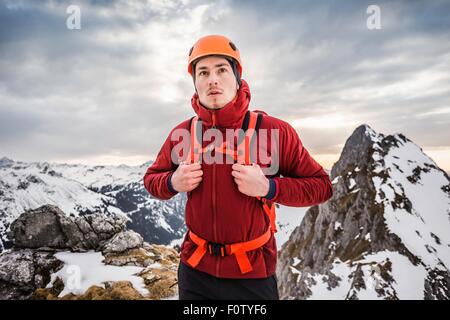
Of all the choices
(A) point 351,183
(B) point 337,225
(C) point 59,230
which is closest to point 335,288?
(B) point 337,225

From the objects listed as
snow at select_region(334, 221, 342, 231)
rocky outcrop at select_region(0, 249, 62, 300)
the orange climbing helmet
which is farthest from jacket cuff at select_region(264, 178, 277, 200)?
snow at select_region(334, 221, 342, 231)

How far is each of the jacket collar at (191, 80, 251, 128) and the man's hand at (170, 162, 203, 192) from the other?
694 mm

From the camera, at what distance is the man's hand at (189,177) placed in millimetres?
3682

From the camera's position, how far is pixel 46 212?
2252cm

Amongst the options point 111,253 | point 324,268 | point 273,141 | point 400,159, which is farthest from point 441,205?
point 273,141

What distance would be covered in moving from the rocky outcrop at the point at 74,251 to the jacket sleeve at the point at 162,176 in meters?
11.9

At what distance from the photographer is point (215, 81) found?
3830 millimetres

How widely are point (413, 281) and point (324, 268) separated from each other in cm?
3076

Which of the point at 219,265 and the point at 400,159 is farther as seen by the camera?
the point at 400,159

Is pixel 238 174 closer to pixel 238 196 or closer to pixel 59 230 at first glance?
pixel 238 196

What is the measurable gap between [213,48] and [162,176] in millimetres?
1928

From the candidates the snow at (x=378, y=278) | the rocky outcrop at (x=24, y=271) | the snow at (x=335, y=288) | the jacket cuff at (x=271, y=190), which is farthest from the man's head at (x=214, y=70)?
the snow at (x=335, y=288)

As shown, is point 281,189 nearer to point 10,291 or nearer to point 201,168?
point 201,168
